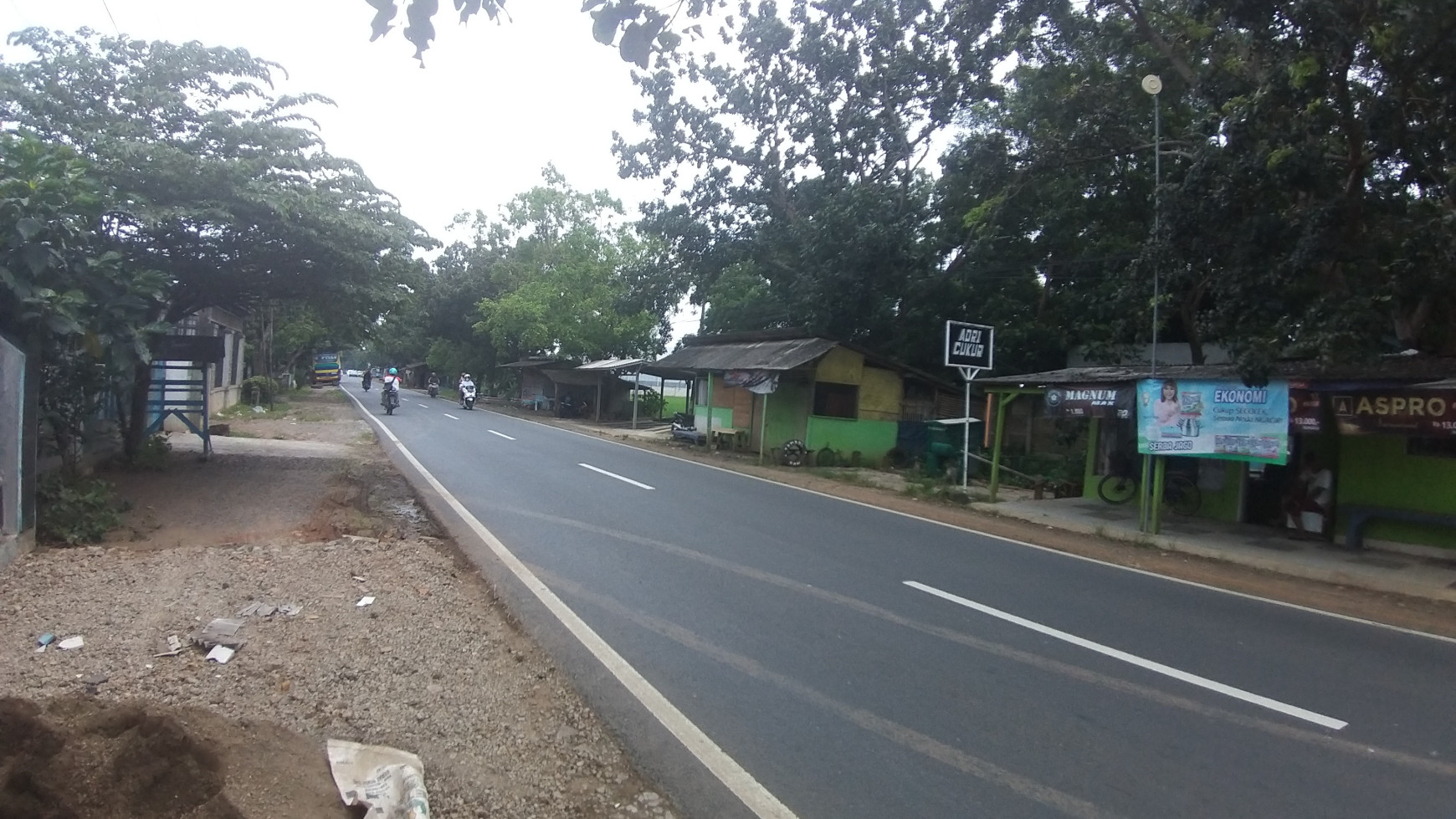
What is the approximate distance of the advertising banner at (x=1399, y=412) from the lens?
10.3 metres

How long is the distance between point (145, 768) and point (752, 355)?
859 inches

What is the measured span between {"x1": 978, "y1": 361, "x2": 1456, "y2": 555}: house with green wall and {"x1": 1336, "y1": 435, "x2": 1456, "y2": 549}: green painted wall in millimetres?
11

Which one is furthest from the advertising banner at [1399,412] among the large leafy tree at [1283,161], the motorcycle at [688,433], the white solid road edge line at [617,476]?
the motorcycle at [688,433]

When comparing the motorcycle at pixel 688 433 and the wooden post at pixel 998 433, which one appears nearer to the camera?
the wooden post at pixel 998 433

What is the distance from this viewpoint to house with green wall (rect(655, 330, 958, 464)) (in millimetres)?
22656

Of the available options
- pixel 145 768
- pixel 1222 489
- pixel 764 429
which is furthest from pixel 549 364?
pixel 145 768

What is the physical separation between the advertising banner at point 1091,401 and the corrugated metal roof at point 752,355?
7.37m

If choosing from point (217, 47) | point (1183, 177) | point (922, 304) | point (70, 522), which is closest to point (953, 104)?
point (922, 304)

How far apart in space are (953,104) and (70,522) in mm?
21863

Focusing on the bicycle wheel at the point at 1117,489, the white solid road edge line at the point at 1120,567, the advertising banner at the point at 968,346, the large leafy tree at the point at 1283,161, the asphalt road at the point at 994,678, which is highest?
the large leafy tree at the point at 1283,161

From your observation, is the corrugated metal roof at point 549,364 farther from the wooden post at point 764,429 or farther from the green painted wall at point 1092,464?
the green painted wall at point 1092,464

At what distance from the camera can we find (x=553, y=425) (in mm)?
34312

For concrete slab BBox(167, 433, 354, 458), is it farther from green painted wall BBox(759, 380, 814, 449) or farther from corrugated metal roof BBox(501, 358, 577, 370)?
corrugated metal roof BBox(501, 358, 577, 370)

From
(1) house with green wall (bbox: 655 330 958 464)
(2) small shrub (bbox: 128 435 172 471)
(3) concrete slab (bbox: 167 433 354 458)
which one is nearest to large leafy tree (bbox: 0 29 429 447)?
(2) small shrub (bbox: 128 435 172 471)
